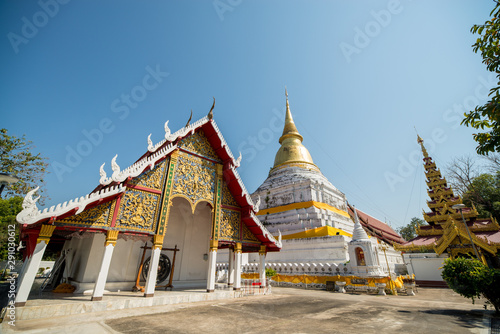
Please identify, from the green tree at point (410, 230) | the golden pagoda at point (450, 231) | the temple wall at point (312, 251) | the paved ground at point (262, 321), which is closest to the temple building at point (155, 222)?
the paved ground at point (262, 321)

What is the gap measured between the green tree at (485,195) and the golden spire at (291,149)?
19.0 metres

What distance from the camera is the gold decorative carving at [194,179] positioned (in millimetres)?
8344

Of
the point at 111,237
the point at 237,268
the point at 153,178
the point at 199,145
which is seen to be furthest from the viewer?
the point at 199,145

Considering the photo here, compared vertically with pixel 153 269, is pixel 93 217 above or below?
above

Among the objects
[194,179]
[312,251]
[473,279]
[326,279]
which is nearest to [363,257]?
[326,279]

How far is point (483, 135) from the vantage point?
4562 mm

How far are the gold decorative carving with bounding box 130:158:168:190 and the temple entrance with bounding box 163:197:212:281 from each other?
2652mm

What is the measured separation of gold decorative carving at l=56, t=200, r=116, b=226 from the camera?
5.88 metres

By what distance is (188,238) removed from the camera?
1069 centimetres

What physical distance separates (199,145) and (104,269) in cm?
533

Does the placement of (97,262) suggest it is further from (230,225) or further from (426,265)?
(426,265)

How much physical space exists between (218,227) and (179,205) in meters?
2.79

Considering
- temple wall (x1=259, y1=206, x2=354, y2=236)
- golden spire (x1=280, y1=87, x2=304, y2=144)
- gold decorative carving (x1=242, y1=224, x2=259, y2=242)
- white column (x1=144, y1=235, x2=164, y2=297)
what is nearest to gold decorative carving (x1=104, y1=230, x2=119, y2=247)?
white column (x1=144, y1=235, x2=164, y2=297)

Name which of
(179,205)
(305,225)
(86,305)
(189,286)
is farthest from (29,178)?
(305,225)
